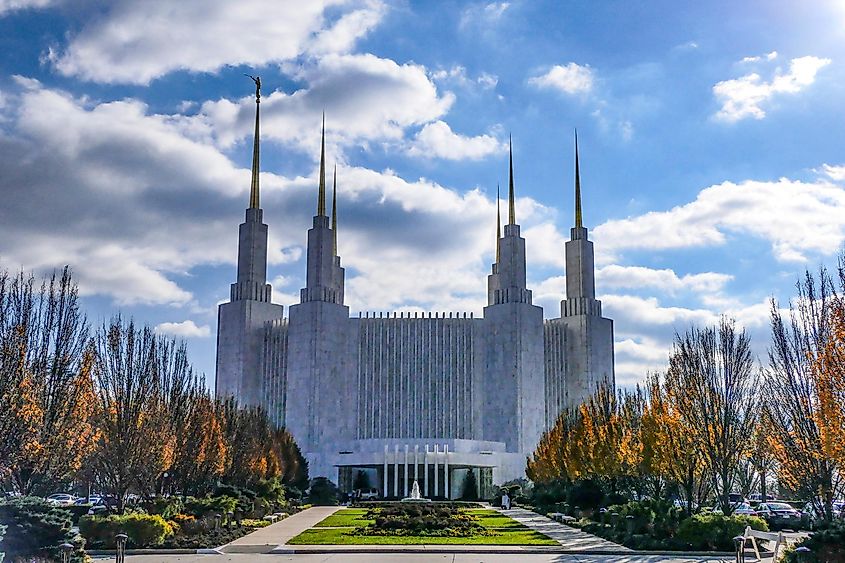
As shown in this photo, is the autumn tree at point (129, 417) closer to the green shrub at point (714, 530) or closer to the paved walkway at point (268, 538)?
the paved walkway at point (268, 538)

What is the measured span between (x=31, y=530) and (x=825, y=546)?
13434 millimetres

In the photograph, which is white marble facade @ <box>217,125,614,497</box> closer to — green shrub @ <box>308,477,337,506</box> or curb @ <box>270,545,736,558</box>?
green shrub @ <box>308,477,337,506</box>

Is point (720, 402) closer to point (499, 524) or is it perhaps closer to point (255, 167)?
point (499, 524)

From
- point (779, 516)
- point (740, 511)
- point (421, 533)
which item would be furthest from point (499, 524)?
point (740, 511)

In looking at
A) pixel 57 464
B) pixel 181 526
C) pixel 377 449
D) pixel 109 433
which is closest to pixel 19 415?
pixel 57 464

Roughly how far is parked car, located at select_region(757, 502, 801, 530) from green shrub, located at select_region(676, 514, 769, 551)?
26.6 feet

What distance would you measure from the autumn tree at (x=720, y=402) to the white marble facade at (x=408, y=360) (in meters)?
48.2

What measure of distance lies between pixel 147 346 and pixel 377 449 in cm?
4525

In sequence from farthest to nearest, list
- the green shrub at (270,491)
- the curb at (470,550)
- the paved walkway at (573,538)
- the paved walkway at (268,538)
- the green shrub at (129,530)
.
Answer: the green shrub at (270,491)
the paved walkway at (573,538)
the paved walkway at (268,538)
the green shrub at (129,530)
the curb at (470,550)

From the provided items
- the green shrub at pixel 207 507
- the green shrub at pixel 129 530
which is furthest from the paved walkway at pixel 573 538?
the green shrub at pixel 129 530

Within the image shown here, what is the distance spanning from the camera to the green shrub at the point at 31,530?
16.6 m

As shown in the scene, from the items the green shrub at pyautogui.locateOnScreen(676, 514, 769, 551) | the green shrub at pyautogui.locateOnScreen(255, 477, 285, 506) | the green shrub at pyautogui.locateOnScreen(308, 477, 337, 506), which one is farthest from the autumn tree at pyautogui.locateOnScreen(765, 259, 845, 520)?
the green shrub at pyautogui.locateOnScreen(308, 477, 337, 506)

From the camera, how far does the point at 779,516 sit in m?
34.9

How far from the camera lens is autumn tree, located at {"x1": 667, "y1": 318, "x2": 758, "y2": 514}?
2431 cm
